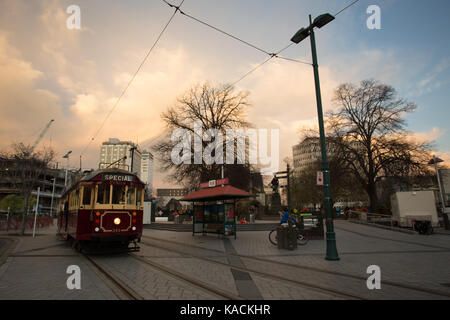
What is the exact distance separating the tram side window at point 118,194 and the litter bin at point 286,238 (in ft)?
21.4

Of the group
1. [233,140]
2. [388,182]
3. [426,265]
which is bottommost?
[426,265]

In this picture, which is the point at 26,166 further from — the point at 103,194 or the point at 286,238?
the point at 286,238

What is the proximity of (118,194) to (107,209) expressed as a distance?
68cm

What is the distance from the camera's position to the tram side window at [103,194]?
388 inches

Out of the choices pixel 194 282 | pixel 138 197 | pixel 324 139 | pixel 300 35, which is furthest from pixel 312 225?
pixel 194 282

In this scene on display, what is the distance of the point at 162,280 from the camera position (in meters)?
6.19

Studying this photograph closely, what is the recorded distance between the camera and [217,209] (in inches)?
672

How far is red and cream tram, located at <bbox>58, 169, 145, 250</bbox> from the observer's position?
9.53m

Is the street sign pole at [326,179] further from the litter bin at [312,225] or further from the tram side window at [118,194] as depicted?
the tram side window at [118,194]

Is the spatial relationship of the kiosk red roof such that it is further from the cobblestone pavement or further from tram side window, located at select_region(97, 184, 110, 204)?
tram side window, located at select_region(97, 184, 110, 204)
